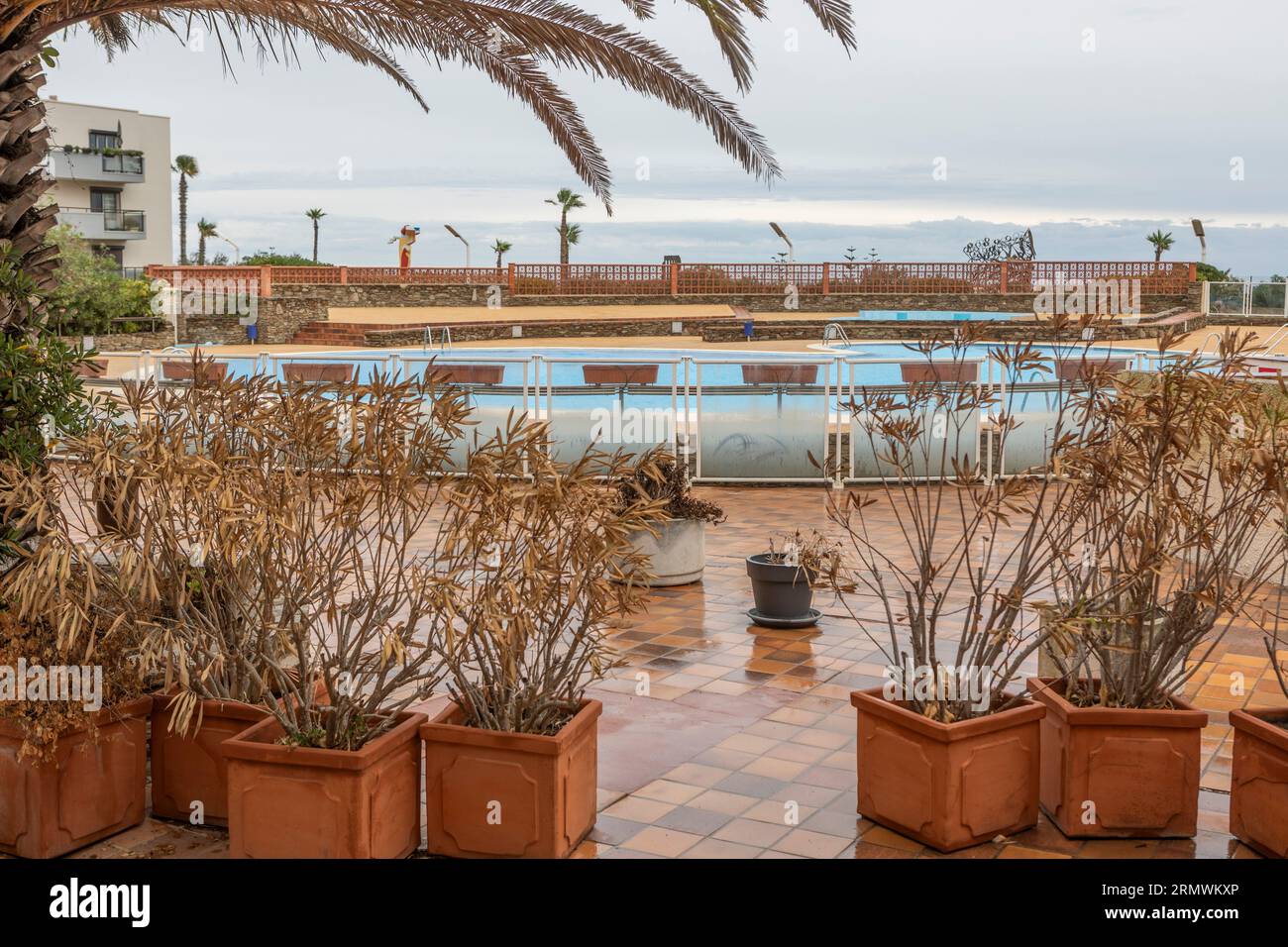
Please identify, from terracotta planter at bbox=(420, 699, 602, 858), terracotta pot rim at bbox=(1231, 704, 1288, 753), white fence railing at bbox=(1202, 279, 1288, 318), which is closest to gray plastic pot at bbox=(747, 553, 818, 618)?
terracotta pot rim at bbox=(1231, 704, 1288, 753)

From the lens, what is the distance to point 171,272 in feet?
102

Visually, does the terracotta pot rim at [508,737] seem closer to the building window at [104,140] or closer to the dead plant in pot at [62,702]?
the dead plant in pot at [62,702]

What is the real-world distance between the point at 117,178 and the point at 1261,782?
52274mm

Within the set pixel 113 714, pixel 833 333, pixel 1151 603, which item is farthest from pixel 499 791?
pixel 833 333

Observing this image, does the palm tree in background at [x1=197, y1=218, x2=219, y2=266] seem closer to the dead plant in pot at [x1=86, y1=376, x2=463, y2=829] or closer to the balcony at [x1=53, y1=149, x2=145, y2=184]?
the balcony at [x1=53, y1=149, x2=145, y2=184]

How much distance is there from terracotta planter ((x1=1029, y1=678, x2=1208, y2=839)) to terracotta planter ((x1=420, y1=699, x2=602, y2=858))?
5.24 ft

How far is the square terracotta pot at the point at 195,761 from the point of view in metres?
3.93

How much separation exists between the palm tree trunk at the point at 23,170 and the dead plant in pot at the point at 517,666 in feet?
6.84

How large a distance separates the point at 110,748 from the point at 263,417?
3.85 feet

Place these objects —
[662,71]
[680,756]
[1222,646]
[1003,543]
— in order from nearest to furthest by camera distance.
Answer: [680,756] → [662,71] → [1222,646] → [1003,543]

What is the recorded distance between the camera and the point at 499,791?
11.8ft

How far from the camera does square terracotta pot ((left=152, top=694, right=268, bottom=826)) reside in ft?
12.9
